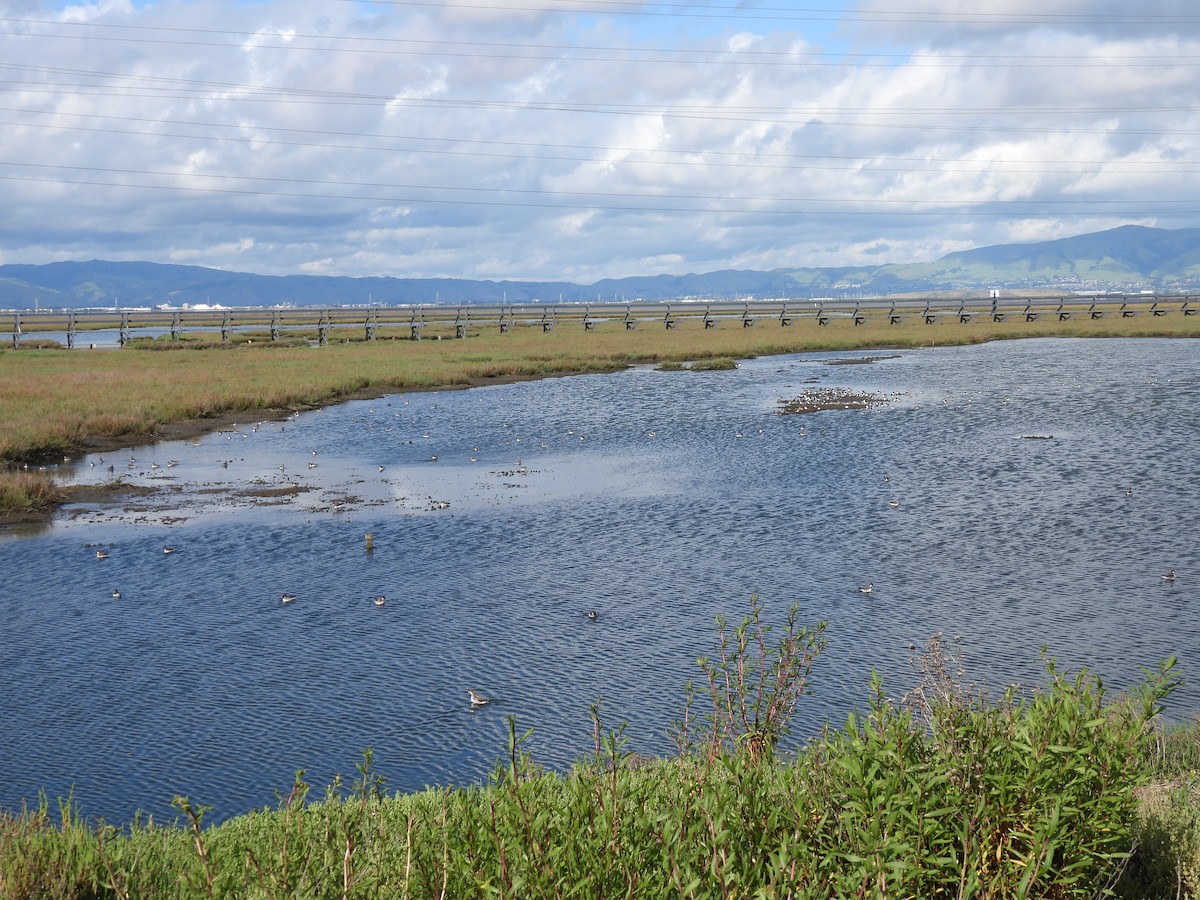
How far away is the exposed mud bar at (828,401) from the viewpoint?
4019cm

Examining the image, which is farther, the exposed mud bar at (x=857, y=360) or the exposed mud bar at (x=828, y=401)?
the exposed mud bar at (x=857, y=360)

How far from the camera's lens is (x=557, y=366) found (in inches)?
2406

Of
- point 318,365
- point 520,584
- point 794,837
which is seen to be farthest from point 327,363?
point 794,837

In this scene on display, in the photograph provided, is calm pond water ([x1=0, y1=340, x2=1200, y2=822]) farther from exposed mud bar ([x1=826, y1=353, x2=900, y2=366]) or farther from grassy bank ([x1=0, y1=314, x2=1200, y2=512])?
exposed mud bar ([x1=826, y1=353, x2=900, y2=366])

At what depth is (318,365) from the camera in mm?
57781

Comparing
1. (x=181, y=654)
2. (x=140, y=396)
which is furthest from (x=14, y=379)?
(x=181, y=654)

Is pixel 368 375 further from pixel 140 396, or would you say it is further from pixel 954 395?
pixel 954 395

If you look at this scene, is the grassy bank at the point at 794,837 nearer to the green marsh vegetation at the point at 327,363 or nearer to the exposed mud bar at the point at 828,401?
the green marsh vegetation at the point at 327,363

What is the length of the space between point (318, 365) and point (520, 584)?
42.9 meters

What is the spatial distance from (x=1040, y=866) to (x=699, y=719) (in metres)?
6.78

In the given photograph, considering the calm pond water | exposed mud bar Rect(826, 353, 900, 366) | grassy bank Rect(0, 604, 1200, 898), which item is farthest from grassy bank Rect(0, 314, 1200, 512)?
grassy bank Rect(0, 604, 1200, 898)

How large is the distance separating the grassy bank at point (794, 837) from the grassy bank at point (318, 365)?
67.6 ft

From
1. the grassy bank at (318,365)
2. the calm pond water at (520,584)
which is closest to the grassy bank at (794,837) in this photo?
the calm pond water at (520,584)

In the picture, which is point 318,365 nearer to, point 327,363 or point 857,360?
point 327,363
